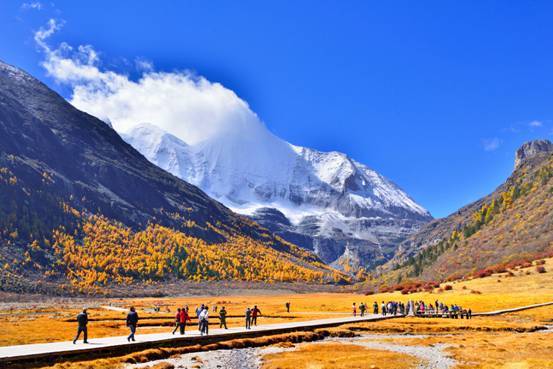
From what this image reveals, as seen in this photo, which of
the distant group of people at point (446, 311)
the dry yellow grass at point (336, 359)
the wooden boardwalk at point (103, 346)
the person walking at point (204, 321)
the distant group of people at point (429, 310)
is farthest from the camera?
the distant group of people at point (429, 310)

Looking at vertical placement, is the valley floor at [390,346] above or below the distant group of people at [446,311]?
below

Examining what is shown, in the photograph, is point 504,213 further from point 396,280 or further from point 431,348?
point 431,348

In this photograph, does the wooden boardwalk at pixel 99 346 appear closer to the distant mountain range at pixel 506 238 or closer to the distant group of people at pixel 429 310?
the distant group of people at pixel 429 310

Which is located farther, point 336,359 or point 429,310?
point 429,310

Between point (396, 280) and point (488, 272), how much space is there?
77.4 m

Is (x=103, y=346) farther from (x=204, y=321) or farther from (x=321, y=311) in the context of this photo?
(x=321, y=311)

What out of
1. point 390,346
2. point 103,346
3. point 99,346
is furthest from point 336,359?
point 99,346

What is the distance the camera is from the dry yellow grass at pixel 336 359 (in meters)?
32.4

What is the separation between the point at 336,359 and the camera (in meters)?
34.9

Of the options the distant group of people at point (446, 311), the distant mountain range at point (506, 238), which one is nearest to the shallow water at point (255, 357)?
the distant group of people at point (446, 311)

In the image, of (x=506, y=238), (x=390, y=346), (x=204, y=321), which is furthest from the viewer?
(x=506, y=238)

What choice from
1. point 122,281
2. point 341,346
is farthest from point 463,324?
point 122,281

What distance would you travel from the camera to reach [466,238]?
192125mm

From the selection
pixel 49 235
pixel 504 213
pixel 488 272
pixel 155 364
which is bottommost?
pixel 155 364
